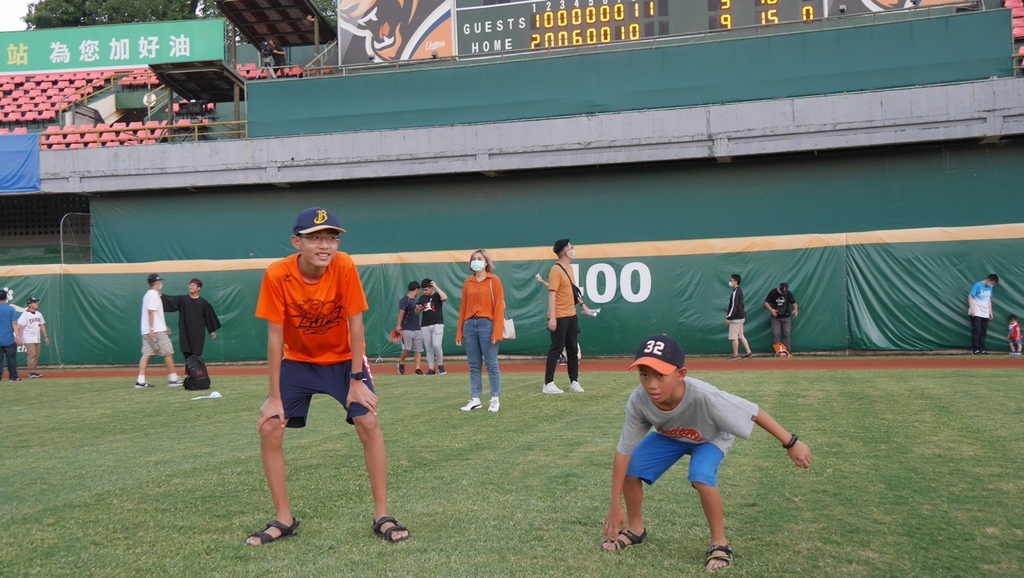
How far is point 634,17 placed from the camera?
81.1 ft

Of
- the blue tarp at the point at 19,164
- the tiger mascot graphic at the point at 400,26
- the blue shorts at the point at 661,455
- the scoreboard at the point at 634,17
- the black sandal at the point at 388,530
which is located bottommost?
the black sandal at the point at 388,530

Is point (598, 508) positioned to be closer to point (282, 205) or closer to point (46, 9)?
point (282, 205)

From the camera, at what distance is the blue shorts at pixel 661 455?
4531mm

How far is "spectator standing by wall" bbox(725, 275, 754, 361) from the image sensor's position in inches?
754

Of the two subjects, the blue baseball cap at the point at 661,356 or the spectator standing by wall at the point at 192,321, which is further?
the spectator standing by wall at the point at 192,321

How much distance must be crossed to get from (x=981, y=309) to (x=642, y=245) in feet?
24.0

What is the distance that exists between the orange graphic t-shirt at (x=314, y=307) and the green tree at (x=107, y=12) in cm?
4683

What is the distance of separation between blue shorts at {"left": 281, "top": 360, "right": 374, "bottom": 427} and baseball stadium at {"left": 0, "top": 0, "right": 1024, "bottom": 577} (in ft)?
5.54

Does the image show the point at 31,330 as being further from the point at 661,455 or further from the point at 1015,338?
the point at 1015,338

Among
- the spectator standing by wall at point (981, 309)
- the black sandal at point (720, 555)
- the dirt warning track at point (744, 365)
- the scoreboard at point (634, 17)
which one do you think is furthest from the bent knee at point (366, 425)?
the scoreboard at point (634, 17)

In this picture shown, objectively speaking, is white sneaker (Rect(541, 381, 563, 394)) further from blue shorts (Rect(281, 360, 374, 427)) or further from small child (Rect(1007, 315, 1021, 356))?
small child (Rect(1007, 315, 1021, 356))

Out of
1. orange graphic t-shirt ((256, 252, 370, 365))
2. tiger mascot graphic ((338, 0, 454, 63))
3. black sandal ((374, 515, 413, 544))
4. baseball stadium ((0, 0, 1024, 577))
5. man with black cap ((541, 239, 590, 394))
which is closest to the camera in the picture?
black sandal ((374, 515, 413, 544))

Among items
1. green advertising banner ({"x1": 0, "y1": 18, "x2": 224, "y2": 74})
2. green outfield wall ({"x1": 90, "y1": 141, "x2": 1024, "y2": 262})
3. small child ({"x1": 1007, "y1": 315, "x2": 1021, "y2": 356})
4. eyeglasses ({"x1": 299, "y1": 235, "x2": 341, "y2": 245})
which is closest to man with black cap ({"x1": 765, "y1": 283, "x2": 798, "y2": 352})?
small child ({"x1": 1007, "y1": 315, "x2": 1021, "y2": 356})

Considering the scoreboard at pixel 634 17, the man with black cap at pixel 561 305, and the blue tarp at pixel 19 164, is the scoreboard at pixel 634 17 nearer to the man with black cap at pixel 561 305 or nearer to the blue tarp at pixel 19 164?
the man with black cap at pixel 561 305
